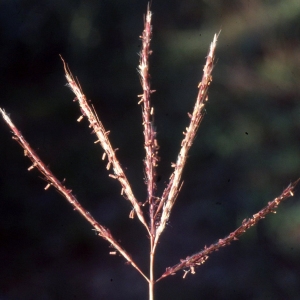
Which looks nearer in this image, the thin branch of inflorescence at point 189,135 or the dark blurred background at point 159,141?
the thin branch of inflorescence at point 189,135

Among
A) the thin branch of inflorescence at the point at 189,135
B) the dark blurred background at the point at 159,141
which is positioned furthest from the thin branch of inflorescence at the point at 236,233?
the dark blurred background at the point at 159,141

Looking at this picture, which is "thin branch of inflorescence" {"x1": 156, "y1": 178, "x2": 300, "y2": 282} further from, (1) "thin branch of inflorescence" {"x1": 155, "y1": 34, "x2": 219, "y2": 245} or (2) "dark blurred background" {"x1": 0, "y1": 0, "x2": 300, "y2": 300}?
(2) "dark blurred background" {"x1": 0, "y1": 0, "x2": 300, "y2": 300}

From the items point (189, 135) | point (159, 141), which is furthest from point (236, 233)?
point (159, 141)

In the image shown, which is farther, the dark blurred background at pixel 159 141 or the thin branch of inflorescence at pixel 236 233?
the dark blurred background at pixel 159 141

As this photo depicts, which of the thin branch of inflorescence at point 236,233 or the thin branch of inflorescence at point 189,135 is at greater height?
the thin branch of inflorescence at point 189,135

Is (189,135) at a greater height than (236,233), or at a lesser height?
greater

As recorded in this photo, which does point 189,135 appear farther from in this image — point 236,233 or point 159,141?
point 159,141

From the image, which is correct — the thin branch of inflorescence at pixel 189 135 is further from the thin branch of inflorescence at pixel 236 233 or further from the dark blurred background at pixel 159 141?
the dark blurred background at pixel 159 141

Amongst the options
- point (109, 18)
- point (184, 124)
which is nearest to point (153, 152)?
point (184, 124)
